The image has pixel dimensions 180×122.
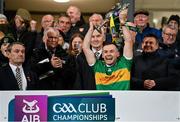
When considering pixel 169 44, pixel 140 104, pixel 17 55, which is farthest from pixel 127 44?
pixel 17 55

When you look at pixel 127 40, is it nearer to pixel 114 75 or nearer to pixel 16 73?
pixel 114 75

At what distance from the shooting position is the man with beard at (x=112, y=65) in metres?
7.80

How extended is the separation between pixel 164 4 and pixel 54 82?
3.79 metres

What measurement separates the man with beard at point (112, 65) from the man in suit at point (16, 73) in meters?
0.87

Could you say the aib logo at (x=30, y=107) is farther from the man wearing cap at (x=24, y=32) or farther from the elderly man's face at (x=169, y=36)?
the elderly man's face at (x=169, y=36)

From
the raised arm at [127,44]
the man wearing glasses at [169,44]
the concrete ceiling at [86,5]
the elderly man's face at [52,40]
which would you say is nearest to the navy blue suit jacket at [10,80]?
the elderly man's face at [52,40]

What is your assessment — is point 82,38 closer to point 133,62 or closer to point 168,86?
point 133,62

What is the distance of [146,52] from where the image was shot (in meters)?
8.23

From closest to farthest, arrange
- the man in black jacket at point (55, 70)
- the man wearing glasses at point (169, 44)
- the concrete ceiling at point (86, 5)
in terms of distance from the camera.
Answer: the man in black jacket at point (55, 70), the man wearing glasses at point (169, 44), the concrete ceiling at point (86, 5)

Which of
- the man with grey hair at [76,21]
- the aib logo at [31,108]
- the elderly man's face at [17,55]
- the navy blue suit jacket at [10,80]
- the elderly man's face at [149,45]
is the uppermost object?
the man with grey hair at [76,21]

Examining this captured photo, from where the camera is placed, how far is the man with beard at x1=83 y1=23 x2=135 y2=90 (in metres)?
7.80

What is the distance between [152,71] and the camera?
8062mm

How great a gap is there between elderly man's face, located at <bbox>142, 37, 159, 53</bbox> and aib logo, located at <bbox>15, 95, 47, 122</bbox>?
1668mm

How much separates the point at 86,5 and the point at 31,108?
4.10 m
